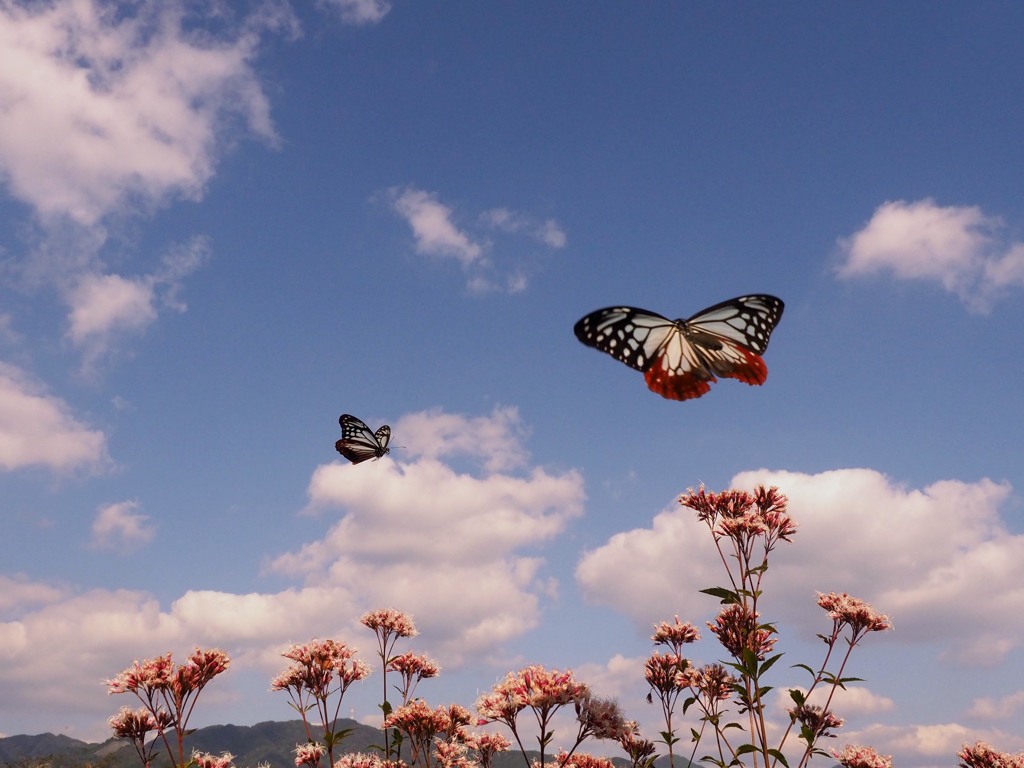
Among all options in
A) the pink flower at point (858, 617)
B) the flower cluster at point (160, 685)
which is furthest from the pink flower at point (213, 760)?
the pink flower at point (858, 617)

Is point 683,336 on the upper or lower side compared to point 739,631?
upper

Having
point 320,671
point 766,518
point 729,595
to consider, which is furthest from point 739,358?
point 320,671

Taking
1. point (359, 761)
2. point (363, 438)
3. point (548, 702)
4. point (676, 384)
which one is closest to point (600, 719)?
point (548, 702)

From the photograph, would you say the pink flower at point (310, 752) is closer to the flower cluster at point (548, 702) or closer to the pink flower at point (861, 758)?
the flower cluster at point (548, 702)

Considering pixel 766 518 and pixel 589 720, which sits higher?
pixel 766 518

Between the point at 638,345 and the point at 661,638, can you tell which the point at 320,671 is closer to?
the point at 661,638

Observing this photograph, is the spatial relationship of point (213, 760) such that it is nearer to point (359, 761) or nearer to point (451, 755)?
point (359, 761)
